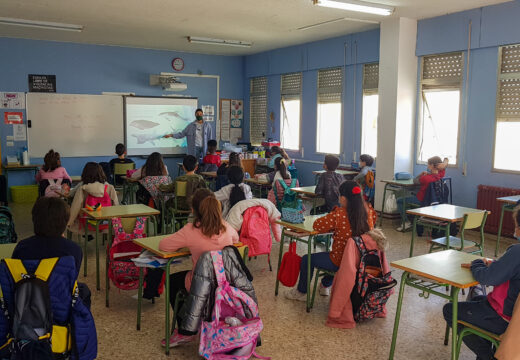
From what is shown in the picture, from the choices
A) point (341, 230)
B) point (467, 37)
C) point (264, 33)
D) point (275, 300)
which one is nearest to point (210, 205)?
point (341, 230)

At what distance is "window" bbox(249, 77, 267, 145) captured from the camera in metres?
11.1

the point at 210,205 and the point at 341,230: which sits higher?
the point at 210,205

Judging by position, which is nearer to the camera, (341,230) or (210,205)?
→ (210,205)

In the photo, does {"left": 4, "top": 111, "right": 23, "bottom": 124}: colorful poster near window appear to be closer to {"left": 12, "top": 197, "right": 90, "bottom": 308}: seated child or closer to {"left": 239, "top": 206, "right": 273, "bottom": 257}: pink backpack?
{"left": 239, "top": 206, "right": 273, "bottom": 257}: pink backpack

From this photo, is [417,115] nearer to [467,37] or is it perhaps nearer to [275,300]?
[467,37]

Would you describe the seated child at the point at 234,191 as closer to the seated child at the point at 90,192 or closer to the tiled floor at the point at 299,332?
the tiled floor at the point at 299,332

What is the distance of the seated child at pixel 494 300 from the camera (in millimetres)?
2412

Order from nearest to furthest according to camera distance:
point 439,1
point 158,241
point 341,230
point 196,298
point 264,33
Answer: point 196,298 → point 158,241 → point 341,230 → point 439,1 → point 264,33

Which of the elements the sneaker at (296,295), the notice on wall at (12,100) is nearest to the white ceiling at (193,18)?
the notice on wall at (12,100)

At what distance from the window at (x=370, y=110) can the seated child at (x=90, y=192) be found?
491 cm

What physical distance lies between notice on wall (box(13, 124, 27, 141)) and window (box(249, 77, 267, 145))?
4922 millimetres

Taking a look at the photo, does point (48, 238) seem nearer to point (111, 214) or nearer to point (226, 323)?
point (226, 323)

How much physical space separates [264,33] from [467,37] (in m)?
3.48

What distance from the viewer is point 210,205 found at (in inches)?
121
